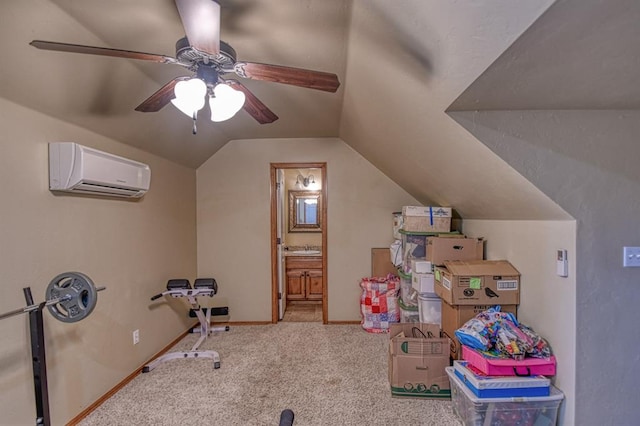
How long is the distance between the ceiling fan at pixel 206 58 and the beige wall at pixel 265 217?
2252 millimetres

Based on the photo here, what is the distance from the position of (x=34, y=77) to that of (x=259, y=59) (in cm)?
117

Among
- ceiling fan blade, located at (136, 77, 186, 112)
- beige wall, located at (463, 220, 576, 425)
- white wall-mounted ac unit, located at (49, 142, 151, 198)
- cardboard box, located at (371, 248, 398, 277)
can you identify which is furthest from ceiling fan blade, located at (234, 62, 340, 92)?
cardboard box, located at (371, 248, 398, 277)

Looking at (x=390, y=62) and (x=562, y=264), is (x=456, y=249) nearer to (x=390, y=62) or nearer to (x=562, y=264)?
(x=562, y=264)

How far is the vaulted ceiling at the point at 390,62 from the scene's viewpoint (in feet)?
3.41

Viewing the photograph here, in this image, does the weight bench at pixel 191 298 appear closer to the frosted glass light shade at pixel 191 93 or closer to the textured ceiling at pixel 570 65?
the frosted glass light shade at pixel 191 93

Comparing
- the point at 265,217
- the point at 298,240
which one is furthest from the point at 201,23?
the point at 298,240

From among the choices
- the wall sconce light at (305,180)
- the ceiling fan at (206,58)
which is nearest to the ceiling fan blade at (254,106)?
the ceiling fan at (206,58)

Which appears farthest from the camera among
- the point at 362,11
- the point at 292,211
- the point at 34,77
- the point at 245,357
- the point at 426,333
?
the point at 292,211

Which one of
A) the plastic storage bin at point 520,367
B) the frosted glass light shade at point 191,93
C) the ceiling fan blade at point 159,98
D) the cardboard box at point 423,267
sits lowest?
the plastic storage bin at point 520,367

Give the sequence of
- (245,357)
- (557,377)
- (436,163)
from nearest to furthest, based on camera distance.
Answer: (557,377) < (436,163) < (245,357)

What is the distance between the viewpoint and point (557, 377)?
1.82m

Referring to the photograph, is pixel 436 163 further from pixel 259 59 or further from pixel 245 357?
pixel 245 357

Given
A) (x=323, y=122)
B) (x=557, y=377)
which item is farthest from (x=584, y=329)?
(x=323, y=122)

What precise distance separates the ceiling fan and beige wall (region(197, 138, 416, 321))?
2252mm
